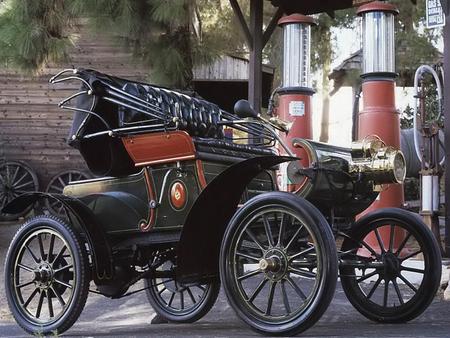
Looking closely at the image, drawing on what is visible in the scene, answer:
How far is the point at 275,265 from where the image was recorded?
404 centimetres

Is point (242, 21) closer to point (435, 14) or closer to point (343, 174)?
point (435, 14)

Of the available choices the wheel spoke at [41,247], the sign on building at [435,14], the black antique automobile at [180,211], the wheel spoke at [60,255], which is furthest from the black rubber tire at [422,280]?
the sign on building at [435,14]

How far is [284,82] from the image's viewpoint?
337 inches

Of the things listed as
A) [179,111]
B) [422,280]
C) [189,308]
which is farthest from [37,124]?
[422,280]

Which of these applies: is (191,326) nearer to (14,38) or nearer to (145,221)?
(145,221)

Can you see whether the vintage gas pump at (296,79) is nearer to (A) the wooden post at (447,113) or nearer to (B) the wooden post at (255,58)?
(B) the wooden post at (255,58)

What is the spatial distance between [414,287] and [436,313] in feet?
2.27

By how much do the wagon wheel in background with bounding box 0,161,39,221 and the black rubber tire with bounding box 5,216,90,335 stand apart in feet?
34.8

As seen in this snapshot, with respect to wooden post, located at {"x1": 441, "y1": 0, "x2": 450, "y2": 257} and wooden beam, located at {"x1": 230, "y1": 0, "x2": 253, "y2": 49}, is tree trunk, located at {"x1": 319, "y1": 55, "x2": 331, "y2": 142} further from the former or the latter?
wooden post, located at {"x1": 441, "y1": 0, "x2": 450, "y2": 257}

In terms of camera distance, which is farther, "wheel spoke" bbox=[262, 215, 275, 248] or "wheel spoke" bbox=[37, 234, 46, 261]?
"wheel spoke" bbox=[37, 234, 46, 261]

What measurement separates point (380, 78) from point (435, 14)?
4.01 ft

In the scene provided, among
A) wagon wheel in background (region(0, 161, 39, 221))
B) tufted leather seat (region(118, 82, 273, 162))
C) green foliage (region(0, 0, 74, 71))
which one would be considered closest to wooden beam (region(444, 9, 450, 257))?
tufted leather seat (region(118, 82, 273, 162))

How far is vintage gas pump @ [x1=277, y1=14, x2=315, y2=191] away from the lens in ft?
27.5

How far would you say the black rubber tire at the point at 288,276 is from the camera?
12.4 ft
